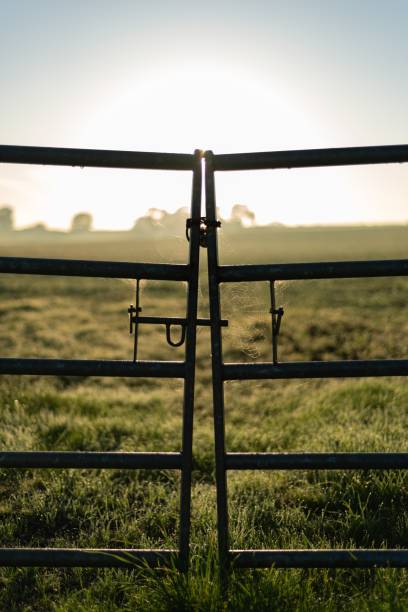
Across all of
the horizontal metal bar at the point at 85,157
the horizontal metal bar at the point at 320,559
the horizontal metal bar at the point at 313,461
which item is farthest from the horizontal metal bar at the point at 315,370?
the horizontal metal bar at the point at 85,157

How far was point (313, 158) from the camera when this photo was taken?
2.48 metres

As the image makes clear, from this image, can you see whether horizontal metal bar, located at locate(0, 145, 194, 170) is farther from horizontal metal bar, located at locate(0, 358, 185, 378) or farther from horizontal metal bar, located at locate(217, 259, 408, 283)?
horizontal metal bar, located at locate(0, 358, 185, 378)

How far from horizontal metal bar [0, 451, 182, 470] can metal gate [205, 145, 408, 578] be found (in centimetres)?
22

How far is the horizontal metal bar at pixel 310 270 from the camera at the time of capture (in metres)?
2.52

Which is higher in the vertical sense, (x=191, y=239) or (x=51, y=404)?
(x=191, y=239)

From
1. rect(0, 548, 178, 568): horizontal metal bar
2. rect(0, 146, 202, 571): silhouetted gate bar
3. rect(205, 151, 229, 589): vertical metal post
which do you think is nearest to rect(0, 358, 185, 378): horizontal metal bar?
rect(0, 146, 202, 571): silhouetted gate bar

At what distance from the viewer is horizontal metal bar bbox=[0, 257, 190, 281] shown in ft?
8.23

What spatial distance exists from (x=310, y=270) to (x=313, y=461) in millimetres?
764

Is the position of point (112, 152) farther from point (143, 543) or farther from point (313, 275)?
point (143, 543)

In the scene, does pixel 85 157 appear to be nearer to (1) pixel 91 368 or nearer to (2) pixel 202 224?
(2) pixel 202 224

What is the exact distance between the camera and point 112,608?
247 centimetres

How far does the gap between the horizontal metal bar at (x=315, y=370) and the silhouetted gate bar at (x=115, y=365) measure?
193 mm

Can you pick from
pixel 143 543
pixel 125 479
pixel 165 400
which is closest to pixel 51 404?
pixel 165 400

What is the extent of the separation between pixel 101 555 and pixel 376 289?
24.4m
